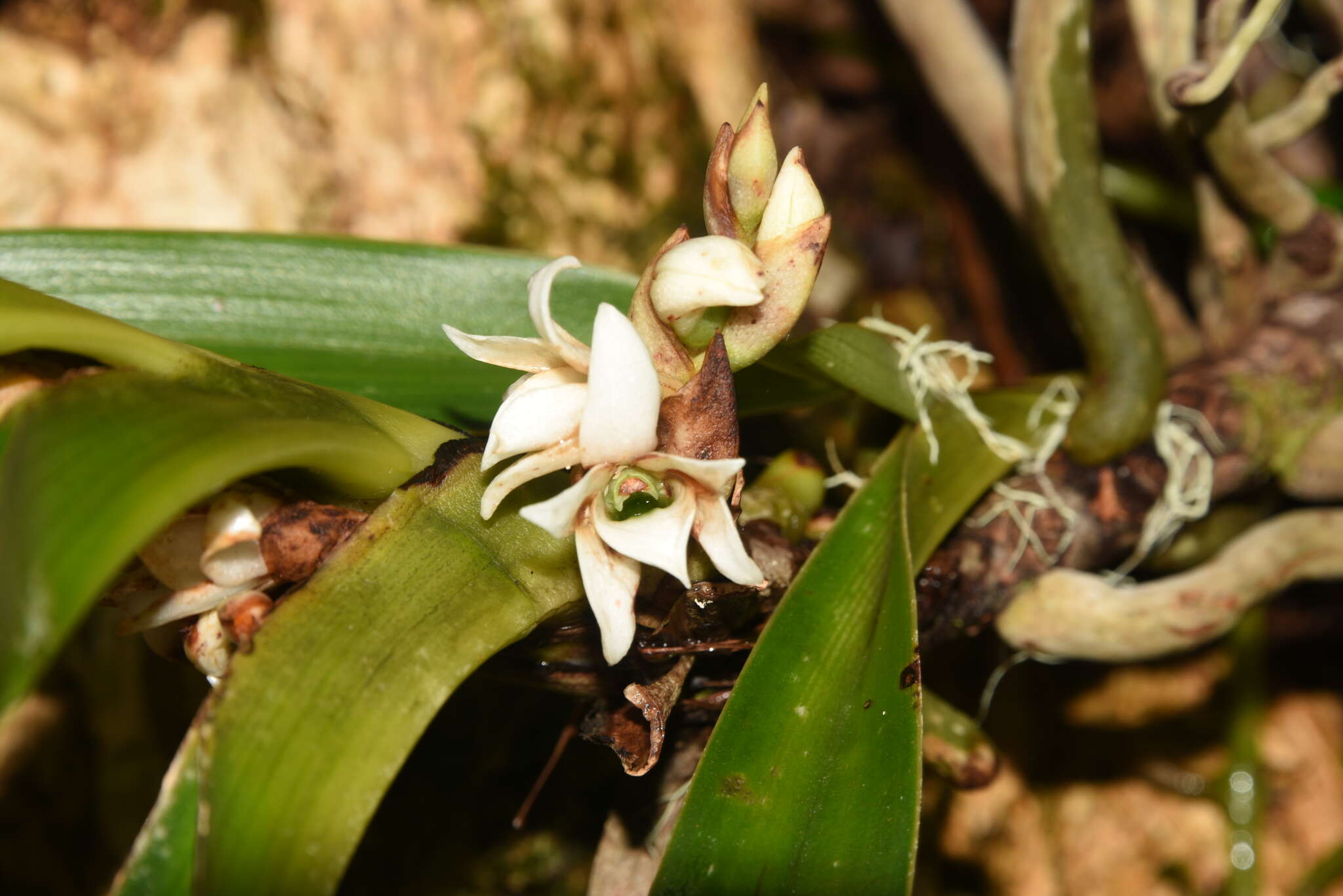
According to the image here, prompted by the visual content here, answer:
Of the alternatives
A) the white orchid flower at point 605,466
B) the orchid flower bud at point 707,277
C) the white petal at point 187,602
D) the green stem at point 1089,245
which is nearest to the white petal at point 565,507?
the white orchid flower at point 605,466

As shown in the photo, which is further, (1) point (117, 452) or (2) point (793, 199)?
(2) point (793, 199)

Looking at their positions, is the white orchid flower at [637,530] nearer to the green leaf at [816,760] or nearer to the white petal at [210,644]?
the green leaf at [816,760]

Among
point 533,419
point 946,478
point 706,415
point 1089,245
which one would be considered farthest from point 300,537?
point 1089,245

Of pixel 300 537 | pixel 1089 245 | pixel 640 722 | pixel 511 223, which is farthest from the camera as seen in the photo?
pixel 511 223

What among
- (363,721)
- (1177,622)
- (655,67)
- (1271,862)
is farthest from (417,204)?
(1271,862)

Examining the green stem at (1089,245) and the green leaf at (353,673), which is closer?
the green leaf at (353,673)

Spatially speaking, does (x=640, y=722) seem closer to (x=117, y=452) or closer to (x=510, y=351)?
(x=510, y=351)
